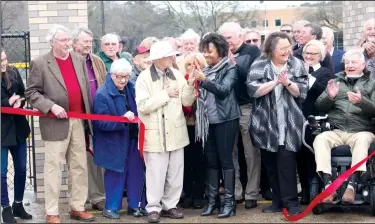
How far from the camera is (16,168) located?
7.23 metres

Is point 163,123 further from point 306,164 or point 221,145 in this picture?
point 306,164

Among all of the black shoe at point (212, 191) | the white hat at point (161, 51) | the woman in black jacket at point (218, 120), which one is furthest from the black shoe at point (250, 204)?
the white hat at point (161, 51)

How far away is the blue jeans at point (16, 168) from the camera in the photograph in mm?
7004

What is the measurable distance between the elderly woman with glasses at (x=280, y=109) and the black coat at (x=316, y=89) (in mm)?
395

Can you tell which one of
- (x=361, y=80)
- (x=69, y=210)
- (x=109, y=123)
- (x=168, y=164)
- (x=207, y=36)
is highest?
(x=207, y=36)

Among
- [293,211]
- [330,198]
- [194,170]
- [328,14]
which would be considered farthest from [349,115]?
[328,14]

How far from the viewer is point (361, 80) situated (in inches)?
279

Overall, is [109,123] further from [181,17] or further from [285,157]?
[181,17]

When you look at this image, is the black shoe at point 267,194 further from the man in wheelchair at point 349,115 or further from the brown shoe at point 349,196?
the brown shoe at point 349,196

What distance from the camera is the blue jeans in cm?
700

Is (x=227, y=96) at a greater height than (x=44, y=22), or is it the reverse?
(x=44, y=22)

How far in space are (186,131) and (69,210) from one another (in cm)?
177

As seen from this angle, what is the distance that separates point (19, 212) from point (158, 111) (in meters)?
2.04

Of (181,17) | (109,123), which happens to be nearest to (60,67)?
(109,123)
